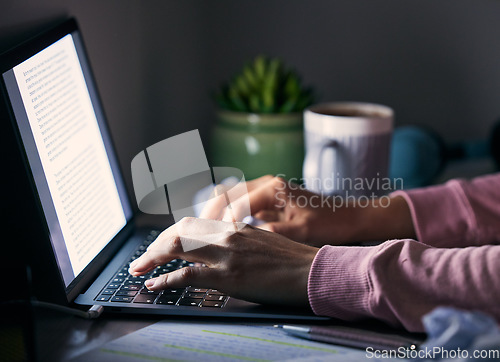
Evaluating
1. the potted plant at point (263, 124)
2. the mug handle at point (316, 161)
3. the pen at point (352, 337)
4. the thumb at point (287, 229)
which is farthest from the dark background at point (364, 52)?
the pen at point (352, 337)

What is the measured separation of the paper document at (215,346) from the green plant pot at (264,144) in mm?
460

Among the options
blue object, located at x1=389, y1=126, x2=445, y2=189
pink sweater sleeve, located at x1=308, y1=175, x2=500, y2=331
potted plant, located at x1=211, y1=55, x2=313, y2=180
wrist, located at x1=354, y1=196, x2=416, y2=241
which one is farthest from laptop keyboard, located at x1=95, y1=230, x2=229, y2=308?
→ blue object, located at x1=389, y1=126, x2=445, y2=189

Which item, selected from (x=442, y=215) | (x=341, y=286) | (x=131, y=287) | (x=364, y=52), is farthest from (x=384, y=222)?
(x=364, y=52)

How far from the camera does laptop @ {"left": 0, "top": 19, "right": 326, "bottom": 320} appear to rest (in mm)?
544

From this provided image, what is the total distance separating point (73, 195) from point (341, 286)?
310 millimetres

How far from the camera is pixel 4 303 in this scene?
468 mm

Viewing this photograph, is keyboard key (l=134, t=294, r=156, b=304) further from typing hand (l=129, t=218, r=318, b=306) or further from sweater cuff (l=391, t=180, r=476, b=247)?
sweater cuff (l=391, t=180, r=476, b=247)

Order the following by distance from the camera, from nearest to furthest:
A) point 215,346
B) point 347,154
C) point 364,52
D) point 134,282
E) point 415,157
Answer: point 215,346, point 134,282, point 347,154, point 415,157, point 364,52

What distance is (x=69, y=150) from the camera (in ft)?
2.09

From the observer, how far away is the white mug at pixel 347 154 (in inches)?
33.8

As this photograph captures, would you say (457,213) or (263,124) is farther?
(263,124)

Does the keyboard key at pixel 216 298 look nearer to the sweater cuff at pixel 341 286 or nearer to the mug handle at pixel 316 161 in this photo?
the sweater cuff at pixel 341 286

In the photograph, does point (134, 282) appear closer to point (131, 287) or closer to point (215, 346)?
point (131, 287)

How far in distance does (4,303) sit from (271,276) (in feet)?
0.81
